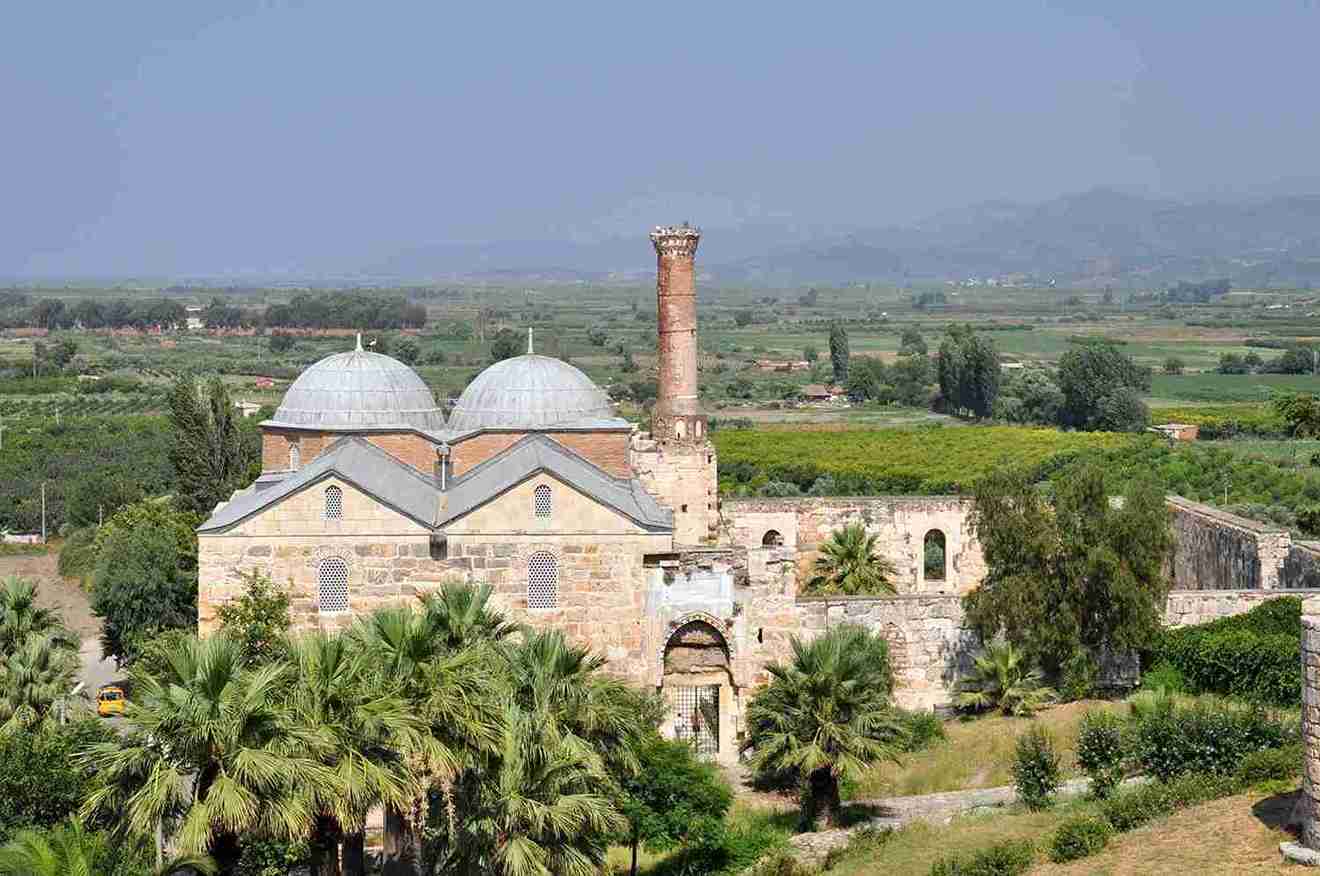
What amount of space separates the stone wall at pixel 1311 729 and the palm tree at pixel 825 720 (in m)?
8.82

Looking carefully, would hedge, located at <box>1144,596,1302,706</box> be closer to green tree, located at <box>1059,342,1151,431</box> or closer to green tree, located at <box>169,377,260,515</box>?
Result: green tree, located at <box>169,377,260,515</box>

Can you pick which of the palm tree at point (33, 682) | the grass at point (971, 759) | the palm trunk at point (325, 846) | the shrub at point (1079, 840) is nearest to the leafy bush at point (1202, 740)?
the shrub at point (1079, 840)

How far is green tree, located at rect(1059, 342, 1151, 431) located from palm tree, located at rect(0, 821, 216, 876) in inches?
2744

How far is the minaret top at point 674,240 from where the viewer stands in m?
42.4

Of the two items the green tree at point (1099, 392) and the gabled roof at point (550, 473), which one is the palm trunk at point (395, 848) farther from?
the green tree at point (1099, 392)

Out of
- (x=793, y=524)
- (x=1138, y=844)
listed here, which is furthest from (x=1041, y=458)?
(x=1138, y=844)

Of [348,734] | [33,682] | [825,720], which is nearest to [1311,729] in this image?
[825,720]

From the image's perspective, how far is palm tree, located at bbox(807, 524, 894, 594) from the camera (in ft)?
135

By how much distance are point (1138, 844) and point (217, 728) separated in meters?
9.67

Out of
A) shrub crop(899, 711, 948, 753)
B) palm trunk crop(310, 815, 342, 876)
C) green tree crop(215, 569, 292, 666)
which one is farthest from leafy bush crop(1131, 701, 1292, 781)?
green tree crop(215, 569, 292, 666)

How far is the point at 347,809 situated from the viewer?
19297 millimetres

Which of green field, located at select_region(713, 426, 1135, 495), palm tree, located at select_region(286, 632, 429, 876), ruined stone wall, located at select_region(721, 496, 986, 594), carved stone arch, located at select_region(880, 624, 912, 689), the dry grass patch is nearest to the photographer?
the dry grass patch

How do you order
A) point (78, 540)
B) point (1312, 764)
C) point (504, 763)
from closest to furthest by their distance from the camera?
point (1312, 764)
point (504, 763)
point (78, 540)

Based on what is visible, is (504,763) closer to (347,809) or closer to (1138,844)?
(347,809)
